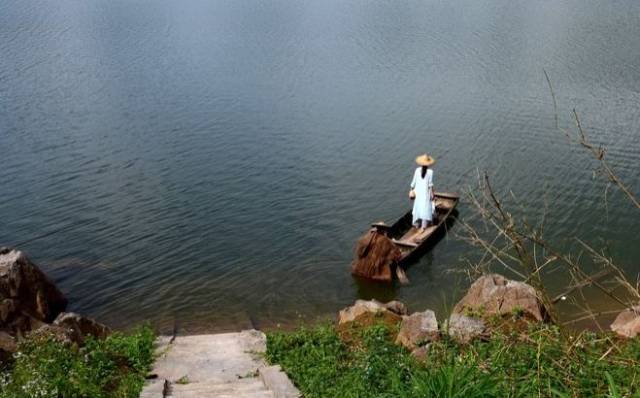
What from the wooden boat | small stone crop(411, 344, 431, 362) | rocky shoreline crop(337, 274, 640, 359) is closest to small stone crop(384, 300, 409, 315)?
rocky shoreline crop(337, 274, 640, 359)

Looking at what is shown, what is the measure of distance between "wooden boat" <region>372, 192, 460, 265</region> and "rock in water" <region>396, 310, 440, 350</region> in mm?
5945

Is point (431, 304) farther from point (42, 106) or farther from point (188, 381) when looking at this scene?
point (42, 106)

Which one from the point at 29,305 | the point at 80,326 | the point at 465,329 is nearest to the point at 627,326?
the point at 465,329

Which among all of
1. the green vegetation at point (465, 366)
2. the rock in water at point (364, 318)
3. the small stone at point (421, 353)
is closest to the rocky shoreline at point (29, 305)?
the green vegetation at point (465, 366)

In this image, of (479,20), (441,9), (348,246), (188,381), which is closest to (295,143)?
(348,246)

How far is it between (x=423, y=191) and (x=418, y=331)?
26.8 feet

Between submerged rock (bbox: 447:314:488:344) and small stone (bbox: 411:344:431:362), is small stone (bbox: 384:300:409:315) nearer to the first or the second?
submerged rock (bbox: 447:314:488:344)

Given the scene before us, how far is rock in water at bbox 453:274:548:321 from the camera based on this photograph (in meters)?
11.0

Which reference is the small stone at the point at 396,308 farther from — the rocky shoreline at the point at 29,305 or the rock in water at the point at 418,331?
the rocky shoreline at the point at 29,305

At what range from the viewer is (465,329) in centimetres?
900

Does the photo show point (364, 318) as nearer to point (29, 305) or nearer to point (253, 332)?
point (253, 332)

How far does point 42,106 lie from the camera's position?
27344mm

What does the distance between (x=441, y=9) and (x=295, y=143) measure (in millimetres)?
30715

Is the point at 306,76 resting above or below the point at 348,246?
above
